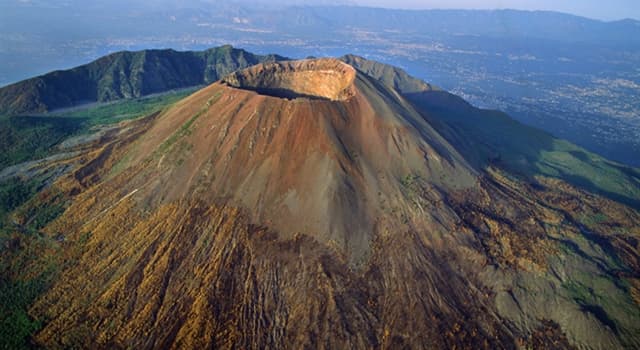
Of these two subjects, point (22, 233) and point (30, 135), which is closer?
point (22, 233)

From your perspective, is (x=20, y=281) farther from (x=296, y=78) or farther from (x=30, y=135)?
(x=30, y=135)

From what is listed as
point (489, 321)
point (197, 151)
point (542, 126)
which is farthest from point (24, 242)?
point (542, 126)

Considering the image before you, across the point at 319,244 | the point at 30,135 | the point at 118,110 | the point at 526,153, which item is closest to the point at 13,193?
the point at 30,135

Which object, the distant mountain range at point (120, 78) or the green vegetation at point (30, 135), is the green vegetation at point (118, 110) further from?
the distant mountain range at point (120, 78)

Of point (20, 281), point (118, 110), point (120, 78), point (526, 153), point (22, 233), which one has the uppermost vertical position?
point (120, 78)

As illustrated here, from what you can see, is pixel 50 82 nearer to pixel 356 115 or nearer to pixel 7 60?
pixel 356 115

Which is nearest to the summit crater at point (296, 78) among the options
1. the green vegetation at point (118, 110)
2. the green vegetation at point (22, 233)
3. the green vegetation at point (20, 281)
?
the green vegetation at point (22, 233)

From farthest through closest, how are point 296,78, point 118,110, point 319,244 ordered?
point 118,110 → point 296,78 → point 319,244
